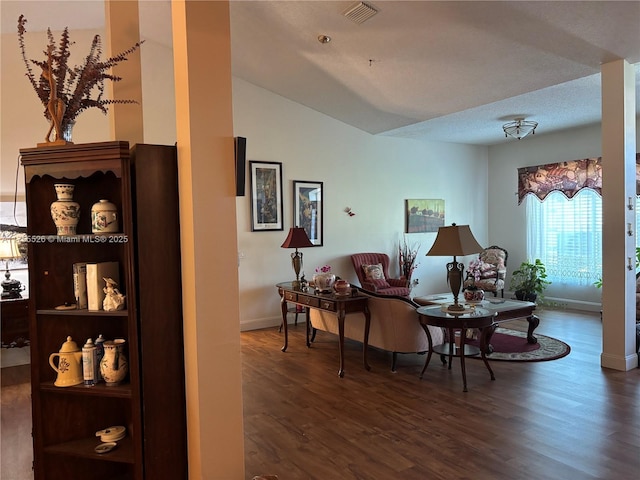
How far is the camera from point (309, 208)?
23.0ft

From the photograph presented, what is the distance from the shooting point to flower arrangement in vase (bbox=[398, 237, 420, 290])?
313 inches

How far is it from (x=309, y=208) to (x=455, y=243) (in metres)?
3.36

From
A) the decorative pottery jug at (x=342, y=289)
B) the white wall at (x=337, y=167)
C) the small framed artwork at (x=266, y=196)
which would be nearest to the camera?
the decorative pottery jug at (x=342, y=289)

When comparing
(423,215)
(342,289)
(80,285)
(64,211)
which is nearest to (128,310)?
(80,285)

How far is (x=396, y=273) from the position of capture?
8.14 metres

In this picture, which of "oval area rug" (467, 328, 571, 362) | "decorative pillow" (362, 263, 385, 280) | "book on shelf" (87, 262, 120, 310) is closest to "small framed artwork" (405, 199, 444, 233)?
"decorative pillow" (362, 263, 385, 280)

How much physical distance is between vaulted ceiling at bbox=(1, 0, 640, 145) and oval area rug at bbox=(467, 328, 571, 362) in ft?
9.96

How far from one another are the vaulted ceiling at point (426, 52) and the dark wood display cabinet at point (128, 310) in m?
2.91

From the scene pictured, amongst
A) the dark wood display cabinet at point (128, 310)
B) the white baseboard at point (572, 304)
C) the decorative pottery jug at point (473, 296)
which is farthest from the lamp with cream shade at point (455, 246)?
the white baseboard at point (572, 304)

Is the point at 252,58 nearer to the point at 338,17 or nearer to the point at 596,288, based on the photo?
the point at 338,17

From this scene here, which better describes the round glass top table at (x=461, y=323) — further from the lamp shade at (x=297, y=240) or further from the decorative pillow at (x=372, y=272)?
the decorative pillow at (x=372, y=272)

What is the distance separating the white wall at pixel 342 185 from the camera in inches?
258

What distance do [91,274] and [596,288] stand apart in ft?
25.2

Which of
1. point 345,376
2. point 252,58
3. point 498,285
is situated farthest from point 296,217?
point 498,285
